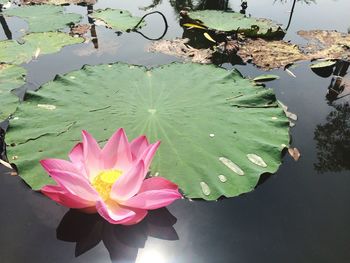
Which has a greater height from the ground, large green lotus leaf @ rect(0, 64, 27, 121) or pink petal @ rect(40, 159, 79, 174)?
pink petal @ rect(40, 159, 79, 174)

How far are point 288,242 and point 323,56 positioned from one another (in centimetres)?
224

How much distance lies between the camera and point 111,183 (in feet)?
4.94

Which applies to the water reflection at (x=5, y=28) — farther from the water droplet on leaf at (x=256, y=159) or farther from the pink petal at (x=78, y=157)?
the water droplet on leaf at (x=256, y=159)

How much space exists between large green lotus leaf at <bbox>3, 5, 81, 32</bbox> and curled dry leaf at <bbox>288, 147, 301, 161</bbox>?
2.83 m

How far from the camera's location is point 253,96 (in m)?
2.32

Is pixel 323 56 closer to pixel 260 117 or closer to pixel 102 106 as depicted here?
pixel 260 117

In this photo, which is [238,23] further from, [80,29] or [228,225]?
[228,225]

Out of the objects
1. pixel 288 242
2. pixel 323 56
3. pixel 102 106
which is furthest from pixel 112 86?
pixel 323 56

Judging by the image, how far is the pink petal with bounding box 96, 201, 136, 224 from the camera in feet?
4.52

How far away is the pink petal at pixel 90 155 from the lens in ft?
5.04

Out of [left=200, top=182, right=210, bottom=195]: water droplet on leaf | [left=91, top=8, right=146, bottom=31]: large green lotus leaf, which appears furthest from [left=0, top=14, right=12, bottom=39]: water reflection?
[left=200, top=182, right=210, bottom=195]: water droplet on leaf

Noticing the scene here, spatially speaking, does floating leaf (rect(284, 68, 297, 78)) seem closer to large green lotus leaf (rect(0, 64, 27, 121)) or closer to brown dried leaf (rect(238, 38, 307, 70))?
brown dried leaf (rect(238, 38, 307, 70))

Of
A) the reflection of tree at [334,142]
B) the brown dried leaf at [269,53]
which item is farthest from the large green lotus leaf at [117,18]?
the reflection of tree at [334,142]

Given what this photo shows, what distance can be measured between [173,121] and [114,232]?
0.82 meters
